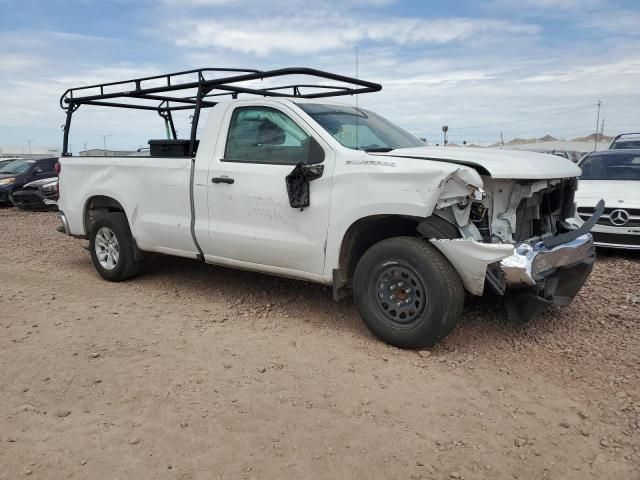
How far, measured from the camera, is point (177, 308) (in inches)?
214

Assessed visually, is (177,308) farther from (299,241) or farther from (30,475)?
(30,475)

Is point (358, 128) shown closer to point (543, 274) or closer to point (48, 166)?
point (543, 274)

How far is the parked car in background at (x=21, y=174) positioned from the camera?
15875 millimetres

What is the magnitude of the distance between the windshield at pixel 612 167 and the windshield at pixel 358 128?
163 inches

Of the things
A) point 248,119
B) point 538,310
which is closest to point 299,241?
point 248,119

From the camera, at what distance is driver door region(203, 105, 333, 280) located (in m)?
4.55

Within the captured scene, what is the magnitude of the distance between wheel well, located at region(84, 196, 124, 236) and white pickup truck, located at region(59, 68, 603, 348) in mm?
481

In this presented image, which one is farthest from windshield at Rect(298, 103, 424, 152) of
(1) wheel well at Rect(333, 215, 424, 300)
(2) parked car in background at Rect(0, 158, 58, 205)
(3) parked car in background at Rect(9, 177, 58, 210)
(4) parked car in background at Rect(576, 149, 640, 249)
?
(2) parked car in background at Rect(0, 158, 58, 205)

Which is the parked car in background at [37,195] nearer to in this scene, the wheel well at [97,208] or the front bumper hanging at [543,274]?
the wheel well at [97,208]

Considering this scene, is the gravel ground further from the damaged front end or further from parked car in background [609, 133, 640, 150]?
parked car in background [609, 133, 640, 150]

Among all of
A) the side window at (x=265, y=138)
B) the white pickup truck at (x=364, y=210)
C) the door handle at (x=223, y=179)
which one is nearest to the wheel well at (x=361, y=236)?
the white pickup truck at (x=364, y=210)

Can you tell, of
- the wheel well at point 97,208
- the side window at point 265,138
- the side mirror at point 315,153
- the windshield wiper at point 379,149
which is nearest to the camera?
the side mirror at point 315,153

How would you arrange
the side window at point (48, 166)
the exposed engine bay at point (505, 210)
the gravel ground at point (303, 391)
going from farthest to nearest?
1. the side window at point (48, 166)
2. the exposed engine bay at point (505, 210)
3. the gravel ground at point (303, 391)

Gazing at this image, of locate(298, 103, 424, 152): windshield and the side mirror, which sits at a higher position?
locate(298, 103, 424, 152): windshield
